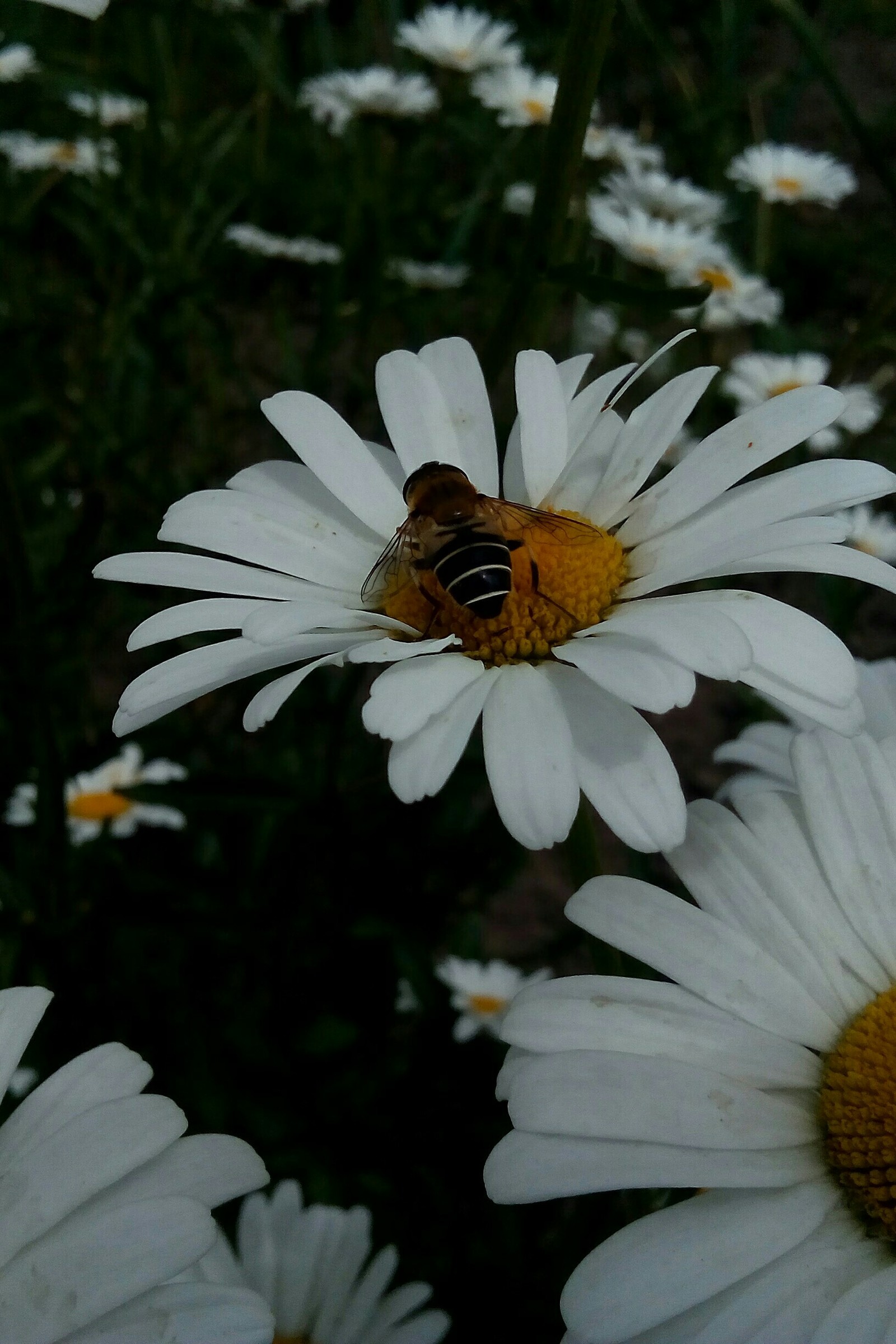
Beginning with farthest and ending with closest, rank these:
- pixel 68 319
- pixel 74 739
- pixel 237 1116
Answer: pixel 68 319, pixel 74 739, pixel 237 1116

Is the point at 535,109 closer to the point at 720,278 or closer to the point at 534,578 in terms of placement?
the point at 720,278

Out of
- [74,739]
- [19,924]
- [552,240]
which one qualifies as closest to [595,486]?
[552,240]

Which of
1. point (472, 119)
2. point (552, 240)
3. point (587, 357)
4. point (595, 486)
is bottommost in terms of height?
point (595, 486)

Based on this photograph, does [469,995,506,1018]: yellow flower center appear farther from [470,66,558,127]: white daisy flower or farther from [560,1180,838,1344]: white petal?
[470,66,558,127]: white daisy flower

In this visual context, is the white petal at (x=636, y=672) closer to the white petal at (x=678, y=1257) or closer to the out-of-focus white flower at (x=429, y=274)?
the white petal at (x=678, y=1257)

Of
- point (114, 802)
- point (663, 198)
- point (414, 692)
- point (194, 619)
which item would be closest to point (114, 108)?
point (663, 198)

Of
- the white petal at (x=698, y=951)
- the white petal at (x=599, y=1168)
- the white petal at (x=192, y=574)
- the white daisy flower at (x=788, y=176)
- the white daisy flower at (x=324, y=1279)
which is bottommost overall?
the white daisy flower at (x=324, y=1279)

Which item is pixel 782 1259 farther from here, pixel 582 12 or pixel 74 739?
pixel 74 739

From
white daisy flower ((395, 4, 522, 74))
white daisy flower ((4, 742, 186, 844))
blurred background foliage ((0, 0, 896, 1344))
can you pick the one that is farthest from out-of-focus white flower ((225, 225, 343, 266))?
white daisy flower ((4, 742, 186, 844))

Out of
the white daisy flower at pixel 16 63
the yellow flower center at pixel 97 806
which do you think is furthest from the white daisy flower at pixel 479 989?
the white daisy flower at pixel 16 63
